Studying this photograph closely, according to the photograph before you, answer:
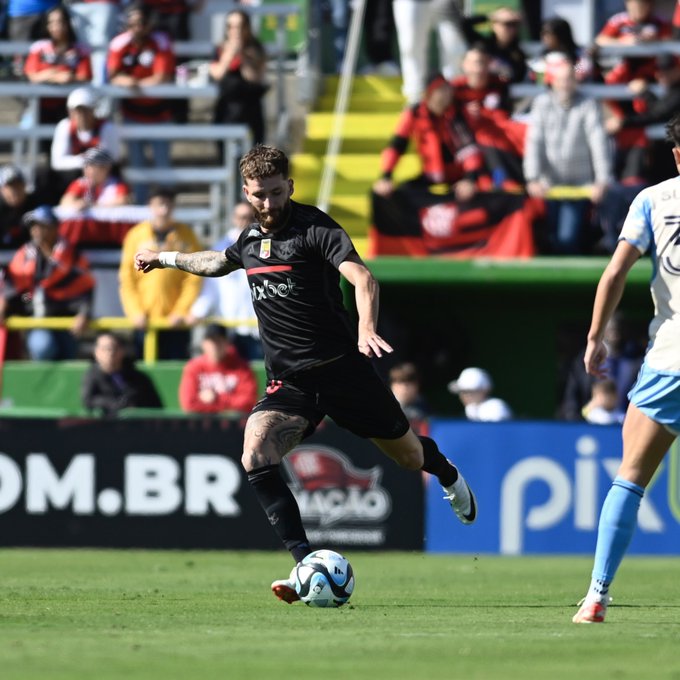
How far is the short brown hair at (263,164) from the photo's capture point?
8164 mm

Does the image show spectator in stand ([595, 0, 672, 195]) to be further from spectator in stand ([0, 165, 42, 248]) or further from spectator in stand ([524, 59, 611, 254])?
spectator in stand ([0, 165, 42, 248])

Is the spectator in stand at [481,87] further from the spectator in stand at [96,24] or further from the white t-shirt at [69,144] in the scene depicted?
the spectator in stand at [96,24]

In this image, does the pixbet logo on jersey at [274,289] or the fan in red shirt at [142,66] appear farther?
the fan in red shirt at [142,66]

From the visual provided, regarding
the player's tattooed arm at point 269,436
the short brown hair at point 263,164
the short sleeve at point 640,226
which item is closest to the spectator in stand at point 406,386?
the player's tattooed arm at point 269,436

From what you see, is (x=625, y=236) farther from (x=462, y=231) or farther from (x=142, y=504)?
(x=462, y=231)

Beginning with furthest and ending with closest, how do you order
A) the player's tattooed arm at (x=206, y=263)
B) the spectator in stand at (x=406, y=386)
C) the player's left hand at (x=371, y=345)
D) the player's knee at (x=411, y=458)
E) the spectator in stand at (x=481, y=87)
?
1. the spectator in stand at (x=481, y=87)
2. the spectator in stand at (x=406, y=386)
3. the player's knee at (x=411, y=458)
4. the player's tattooed arm at (x=206, y=263)
5. the player's left hand at (x=371, y=345)

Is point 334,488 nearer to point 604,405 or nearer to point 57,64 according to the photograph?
point 604,405

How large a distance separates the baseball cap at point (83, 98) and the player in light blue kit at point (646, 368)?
1140cm

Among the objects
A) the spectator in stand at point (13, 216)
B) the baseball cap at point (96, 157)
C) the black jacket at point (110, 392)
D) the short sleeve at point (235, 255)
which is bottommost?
the black jacket at point (110, 392)

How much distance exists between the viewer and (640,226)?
717 centimetres

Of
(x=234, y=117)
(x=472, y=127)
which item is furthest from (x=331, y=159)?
(x=472, y=127)

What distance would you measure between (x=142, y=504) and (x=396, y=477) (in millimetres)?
2273

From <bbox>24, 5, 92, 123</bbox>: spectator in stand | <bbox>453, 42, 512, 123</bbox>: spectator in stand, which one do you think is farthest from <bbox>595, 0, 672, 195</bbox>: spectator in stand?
<bbox>24, 5, 92, 123</bbox>: spectator in stand

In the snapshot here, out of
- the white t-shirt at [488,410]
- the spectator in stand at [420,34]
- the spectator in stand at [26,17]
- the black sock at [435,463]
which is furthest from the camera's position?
the spectator in stand at [26,17]
